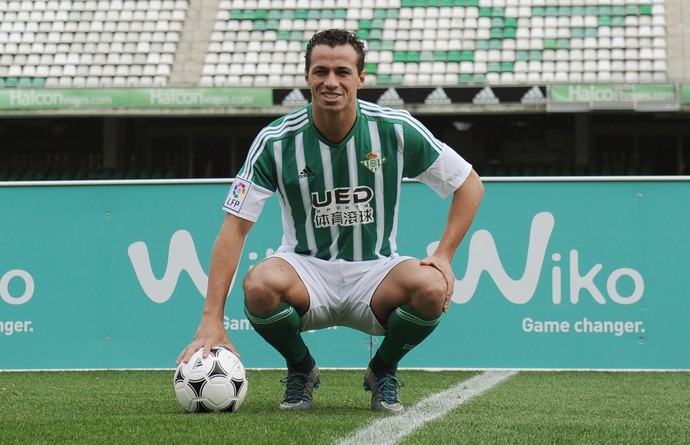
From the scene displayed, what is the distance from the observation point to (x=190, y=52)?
17016 mm

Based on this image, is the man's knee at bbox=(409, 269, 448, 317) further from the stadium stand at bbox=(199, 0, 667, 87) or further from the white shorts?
the stadium stand at bbox=(199, 0, 667, 87)

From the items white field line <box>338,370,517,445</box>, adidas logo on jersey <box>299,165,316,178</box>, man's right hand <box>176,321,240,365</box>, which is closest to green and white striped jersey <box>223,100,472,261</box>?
adidas logo on jersey <box>299,165,316,178</box>

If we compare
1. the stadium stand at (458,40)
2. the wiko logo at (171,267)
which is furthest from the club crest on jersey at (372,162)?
the stadium stand at (458,40)

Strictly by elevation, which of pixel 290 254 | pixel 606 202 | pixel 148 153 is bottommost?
pixel 148 153

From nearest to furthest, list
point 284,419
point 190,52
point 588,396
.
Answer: point 284,419 < point 588,396 < point 190,52

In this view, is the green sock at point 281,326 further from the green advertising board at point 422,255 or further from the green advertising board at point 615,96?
the green advertising board at point 615,96

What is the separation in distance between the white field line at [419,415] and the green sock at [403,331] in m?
0.25

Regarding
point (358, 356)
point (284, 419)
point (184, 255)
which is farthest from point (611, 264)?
point (284, 419)

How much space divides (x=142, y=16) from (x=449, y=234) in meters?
14.3

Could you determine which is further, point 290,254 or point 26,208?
point 26,208

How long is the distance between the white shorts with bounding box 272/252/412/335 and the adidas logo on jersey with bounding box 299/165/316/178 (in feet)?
1.12

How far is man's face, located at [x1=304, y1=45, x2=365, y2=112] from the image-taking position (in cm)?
402

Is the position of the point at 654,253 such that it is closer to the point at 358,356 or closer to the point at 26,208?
the point at 358,356

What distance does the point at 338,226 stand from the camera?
14.2 ft
